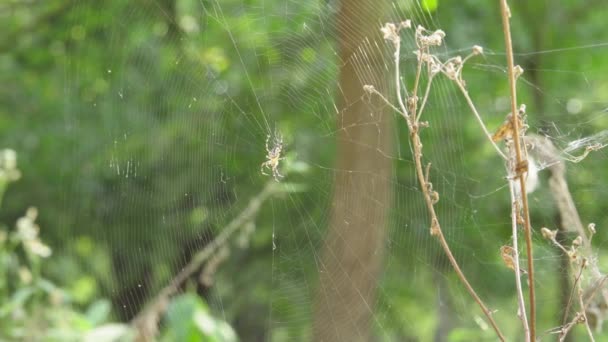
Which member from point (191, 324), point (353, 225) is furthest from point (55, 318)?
point (353, 225)

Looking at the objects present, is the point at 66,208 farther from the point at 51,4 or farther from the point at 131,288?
the point at 51,4

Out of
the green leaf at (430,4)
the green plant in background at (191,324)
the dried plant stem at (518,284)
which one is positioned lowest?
the green plant in background at (191,324)

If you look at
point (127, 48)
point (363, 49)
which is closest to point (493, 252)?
point (363, 49)

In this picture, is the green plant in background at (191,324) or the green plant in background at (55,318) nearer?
the green plant in background at (55,318)

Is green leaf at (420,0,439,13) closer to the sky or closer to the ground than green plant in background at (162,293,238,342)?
closer to the sky

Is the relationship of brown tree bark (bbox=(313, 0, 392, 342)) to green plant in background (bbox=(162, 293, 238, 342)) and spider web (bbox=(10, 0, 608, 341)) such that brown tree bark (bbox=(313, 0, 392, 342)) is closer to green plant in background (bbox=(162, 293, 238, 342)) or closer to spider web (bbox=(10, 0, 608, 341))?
spider web (bbox=(10, 0, 608, 341))

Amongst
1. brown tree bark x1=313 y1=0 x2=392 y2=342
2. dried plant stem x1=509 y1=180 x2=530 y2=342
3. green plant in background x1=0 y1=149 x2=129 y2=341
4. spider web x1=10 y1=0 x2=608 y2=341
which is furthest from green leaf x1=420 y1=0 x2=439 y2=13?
green plant in background x1=0 y1=149 x2=129 y2=341

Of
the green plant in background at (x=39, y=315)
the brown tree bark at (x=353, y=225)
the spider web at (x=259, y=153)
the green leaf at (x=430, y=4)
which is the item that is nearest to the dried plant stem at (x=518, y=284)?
the green leaf at (x=430, y=4)

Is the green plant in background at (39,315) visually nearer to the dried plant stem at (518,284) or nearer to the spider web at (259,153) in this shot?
the spider web at (259,153)
